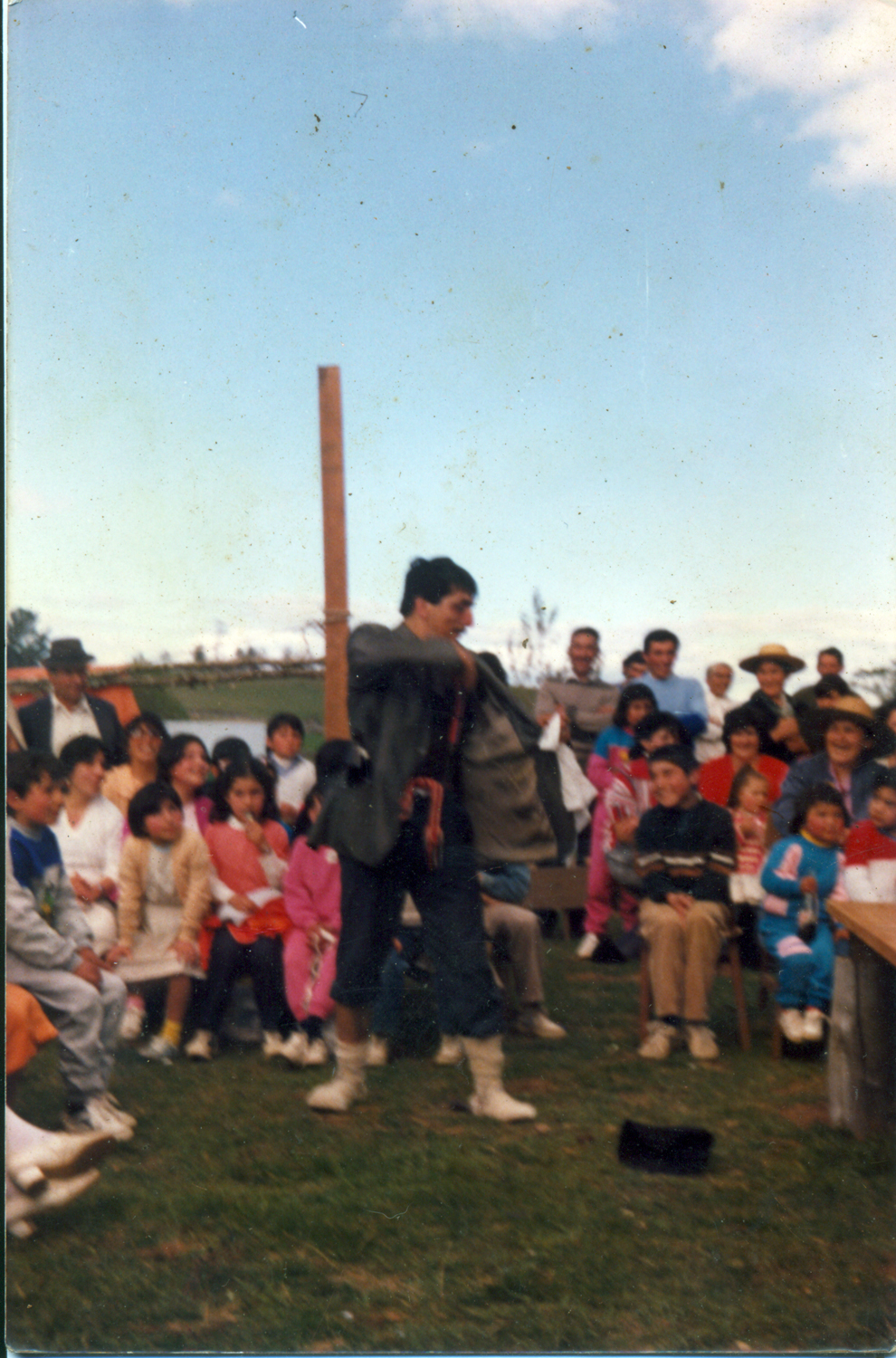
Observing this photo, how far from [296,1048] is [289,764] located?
710 millimetres

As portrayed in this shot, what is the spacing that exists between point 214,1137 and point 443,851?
35.0 inches

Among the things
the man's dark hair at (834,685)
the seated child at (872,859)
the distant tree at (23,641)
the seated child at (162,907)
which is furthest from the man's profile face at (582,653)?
the distant tree at (23,641)

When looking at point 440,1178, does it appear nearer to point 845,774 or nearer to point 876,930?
point 876,930

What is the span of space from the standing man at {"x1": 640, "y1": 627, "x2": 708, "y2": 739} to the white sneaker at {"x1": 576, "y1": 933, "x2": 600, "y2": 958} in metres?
0.61

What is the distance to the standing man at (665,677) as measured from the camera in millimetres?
2941

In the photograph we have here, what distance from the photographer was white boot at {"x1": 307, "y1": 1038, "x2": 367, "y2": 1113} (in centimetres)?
294

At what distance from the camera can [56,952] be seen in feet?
9.61

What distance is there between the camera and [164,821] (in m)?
3.07

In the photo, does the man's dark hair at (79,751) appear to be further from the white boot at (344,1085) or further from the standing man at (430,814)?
the white boot at (344,1085)

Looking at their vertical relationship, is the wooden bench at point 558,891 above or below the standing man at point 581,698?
below

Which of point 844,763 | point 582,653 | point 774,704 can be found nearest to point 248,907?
point 582,653

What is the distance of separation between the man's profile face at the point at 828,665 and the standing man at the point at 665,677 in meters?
0.29

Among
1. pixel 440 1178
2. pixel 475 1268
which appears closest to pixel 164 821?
pixel 440 1178

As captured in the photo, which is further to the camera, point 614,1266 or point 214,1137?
point 214,1137
